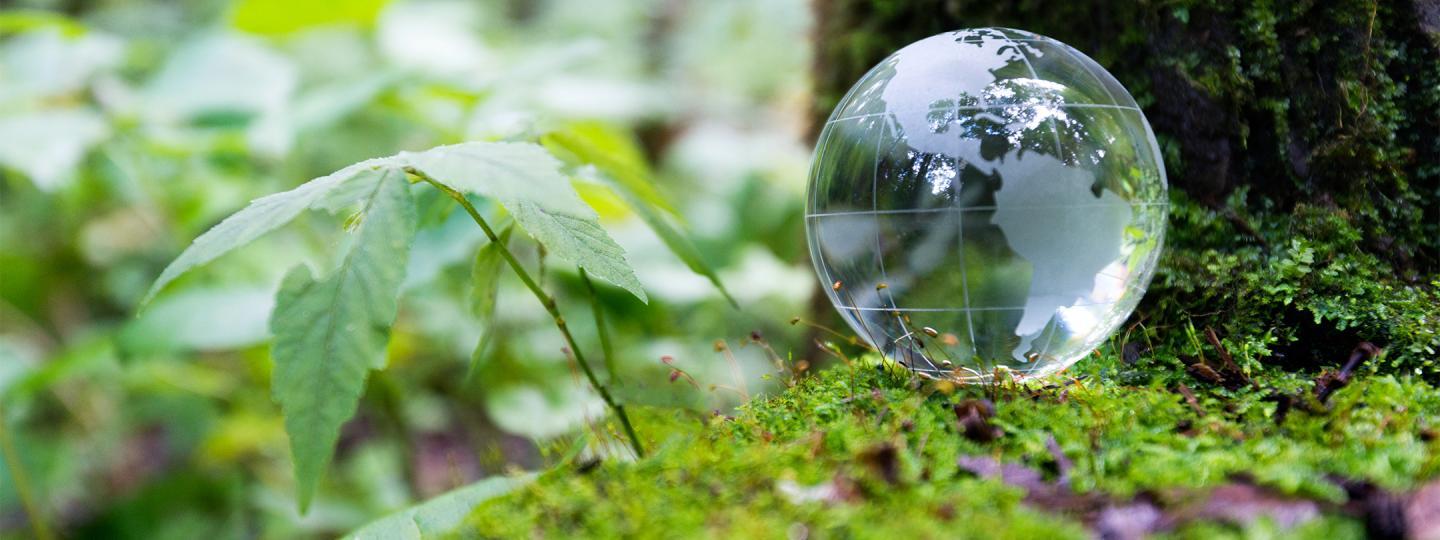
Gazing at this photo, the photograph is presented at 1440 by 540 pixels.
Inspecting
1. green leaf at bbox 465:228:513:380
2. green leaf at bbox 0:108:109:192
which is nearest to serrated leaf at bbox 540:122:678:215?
green leaf at bbox 465:228:513:380

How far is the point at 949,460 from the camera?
4.04 ft

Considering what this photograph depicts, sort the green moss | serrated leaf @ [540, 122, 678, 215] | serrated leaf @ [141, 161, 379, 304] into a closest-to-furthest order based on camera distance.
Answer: the green moss, serrated leaf @ [141, 161, 379, 304], serrated leaf @ [540, 122, 678, 215]

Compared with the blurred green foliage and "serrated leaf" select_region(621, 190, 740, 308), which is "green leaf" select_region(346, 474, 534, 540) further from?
"serrated leaf" select_region(621, 190, 740, 308)

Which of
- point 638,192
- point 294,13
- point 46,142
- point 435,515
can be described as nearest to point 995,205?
point 638,192

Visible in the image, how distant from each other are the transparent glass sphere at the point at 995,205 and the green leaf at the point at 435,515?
674 mm

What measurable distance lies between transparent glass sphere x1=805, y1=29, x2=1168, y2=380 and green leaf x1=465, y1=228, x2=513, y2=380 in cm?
58

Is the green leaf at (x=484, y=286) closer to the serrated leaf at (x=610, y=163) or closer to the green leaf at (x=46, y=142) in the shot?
the serrated leaf at (x=610, y=163)

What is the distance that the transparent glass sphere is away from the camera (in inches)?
60.6

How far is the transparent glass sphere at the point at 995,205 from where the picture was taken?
60.6 inches

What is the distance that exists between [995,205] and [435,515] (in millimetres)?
997

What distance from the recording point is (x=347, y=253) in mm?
1247

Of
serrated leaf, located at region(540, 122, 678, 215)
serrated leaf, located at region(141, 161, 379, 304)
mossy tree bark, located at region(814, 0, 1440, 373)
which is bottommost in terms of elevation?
serrated leaf, located at region(540, 122, 678, 215)

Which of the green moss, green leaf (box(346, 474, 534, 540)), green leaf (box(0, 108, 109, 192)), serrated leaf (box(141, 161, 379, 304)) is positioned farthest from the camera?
green leaf (box(0, 108, 109, 192))

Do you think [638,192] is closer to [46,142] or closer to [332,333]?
[332,333]
